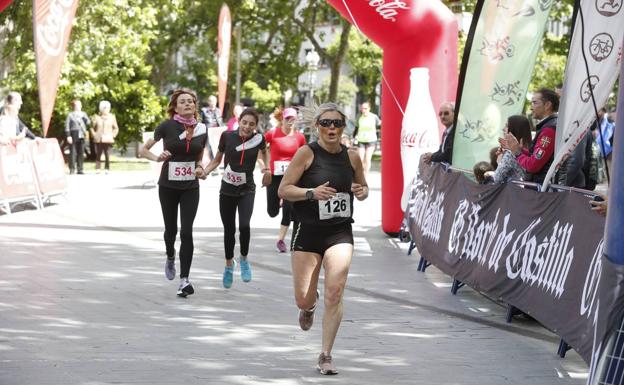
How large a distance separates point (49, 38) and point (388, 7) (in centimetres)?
427

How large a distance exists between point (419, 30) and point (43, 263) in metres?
5.62

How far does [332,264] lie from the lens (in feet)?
25.0

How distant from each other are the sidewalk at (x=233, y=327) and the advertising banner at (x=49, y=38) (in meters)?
2.01

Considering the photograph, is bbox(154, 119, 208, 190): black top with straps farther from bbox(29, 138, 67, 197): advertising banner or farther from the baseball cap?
bbox(29, 138, 67, 197): advertising banner

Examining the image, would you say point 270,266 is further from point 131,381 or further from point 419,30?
point 131,381

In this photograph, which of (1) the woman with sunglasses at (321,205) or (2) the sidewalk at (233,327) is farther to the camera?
(1) the woman with sunglasses at (321,205)

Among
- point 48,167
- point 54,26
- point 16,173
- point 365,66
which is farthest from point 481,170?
point 365,66

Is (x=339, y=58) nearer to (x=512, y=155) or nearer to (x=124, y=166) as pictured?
(x=124, y=166)

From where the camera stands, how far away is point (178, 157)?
10.7 metres

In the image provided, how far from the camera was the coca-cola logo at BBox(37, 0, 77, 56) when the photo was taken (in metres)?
14.7

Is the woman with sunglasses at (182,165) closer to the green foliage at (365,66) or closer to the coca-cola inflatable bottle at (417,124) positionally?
the coca-cola inflatable bottle at (417,124)

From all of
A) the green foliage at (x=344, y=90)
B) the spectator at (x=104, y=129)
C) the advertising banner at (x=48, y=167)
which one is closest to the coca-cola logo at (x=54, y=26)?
the advertising banner at (x=48, y=167)

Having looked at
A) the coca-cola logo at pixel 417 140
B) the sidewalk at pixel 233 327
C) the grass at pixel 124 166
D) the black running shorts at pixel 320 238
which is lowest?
the grass at pixel 124 166

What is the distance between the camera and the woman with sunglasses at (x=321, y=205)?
303 inches
